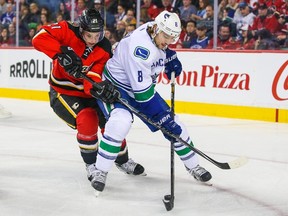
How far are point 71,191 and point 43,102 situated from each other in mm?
5262

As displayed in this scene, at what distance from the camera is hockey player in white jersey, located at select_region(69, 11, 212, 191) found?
10.4ft

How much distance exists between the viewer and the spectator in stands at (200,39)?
7259 mm

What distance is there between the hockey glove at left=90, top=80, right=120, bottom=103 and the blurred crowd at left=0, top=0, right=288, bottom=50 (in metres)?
3.67

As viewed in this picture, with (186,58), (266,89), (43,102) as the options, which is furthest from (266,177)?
(43,102)

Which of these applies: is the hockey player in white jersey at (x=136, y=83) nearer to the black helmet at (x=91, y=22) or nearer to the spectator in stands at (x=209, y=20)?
the black helmet at (x=91, y=22)

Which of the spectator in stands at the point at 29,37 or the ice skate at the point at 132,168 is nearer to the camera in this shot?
the ice skate at the point at 132,168

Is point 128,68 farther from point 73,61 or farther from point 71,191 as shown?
point 71,191

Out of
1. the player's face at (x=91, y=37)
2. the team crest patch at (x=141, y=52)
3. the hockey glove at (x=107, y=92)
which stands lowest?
the hockey glove at (x=107, y=92)

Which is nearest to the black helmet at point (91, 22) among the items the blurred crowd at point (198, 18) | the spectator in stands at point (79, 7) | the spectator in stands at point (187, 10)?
the blurred crowd at point (198, 18)

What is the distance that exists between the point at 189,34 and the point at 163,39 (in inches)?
169

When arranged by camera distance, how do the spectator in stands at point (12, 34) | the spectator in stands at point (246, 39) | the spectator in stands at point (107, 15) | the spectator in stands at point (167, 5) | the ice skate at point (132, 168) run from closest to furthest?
the ice skate at point (132, 168)
the spectator in stands at point (246, 39)
the spectator in stands at point (167, 5)
the spectator in stands at point (107, 15)
the spectator in stands at point (12, 34)

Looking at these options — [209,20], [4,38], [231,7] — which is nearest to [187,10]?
[209,20]

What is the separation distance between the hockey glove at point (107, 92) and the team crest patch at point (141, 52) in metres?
0.21

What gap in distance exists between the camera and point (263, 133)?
566 cm
